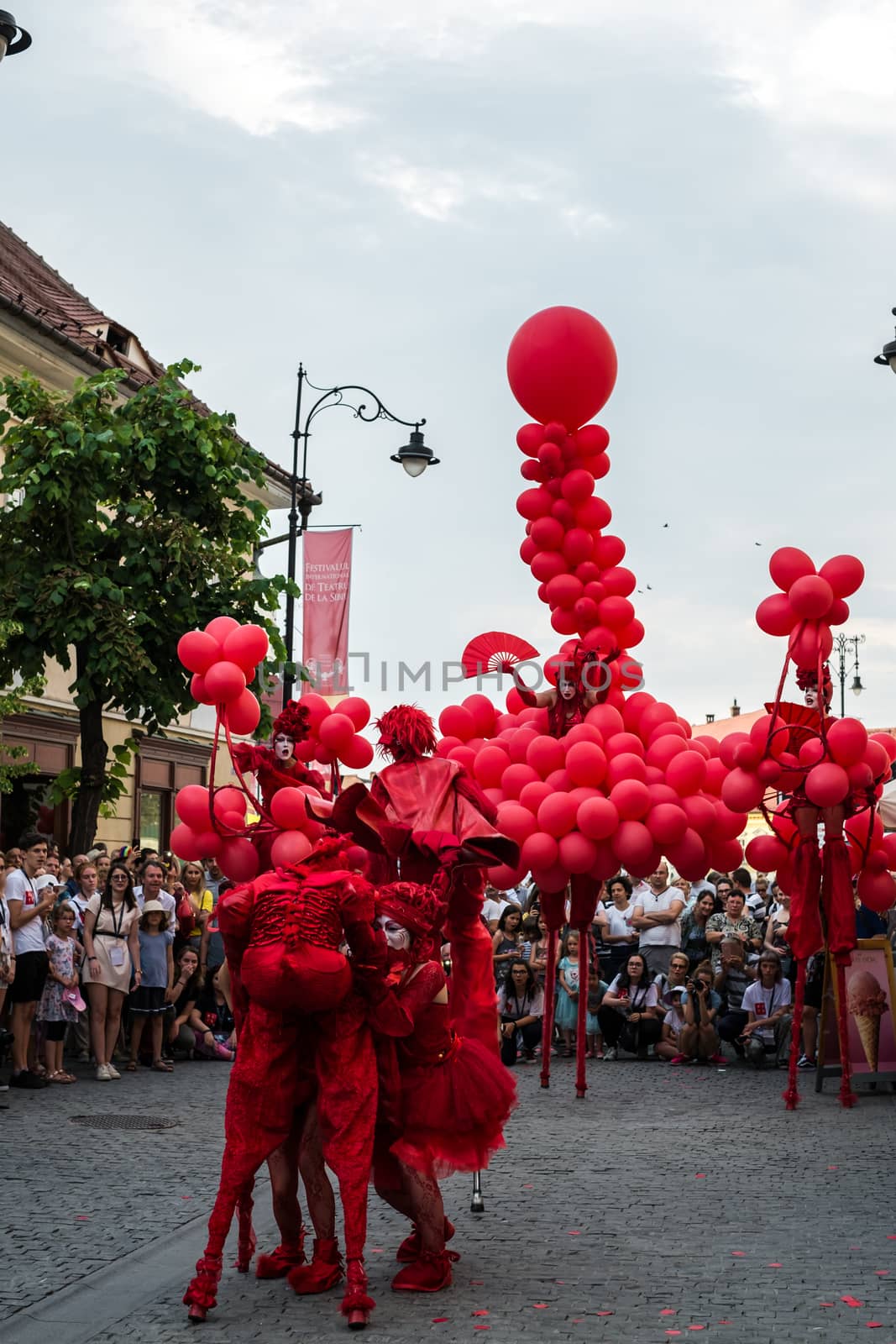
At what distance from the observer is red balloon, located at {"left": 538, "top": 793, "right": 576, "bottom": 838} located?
10.9 metres

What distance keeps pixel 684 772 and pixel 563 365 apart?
3182 millimetres

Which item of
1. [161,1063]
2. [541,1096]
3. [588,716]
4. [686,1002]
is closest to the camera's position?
[588,716]

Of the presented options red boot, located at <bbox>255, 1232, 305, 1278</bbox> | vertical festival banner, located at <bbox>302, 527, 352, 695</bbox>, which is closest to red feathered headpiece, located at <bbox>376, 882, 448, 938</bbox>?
red boot, located at <bbox>255, 1232, 305, 1278</bbox>

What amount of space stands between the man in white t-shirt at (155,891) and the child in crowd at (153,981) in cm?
8

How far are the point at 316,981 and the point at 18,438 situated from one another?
39.0ft

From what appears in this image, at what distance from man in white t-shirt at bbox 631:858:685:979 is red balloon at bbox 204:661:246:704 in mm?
8575

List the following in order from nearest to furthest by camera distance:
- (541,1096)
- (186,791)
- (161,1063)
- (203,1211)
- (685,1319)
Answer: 1. (685,1319)
2. (203,1211)
3. (186,791)
4. (541,1096)
5. (161,1063)

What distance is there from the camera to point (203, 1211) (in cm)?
783

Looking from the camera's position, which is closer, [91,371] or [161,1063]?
[161,1063]

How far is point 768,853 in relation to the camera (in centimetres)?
1194

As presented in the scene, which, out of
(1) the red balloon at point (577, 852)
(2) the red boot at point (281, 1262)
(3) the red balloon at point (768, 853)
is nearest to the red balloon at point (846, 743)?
(3) the red balloon at point (768, 853)

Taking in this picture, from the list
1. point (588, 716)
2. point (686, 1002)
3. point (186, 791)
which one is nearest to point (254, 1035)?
point (186, 791)

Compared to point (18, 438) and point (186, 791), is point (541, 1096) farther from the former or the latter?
point (18, 438)

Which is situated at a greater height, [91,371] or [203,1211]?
[91,371]
